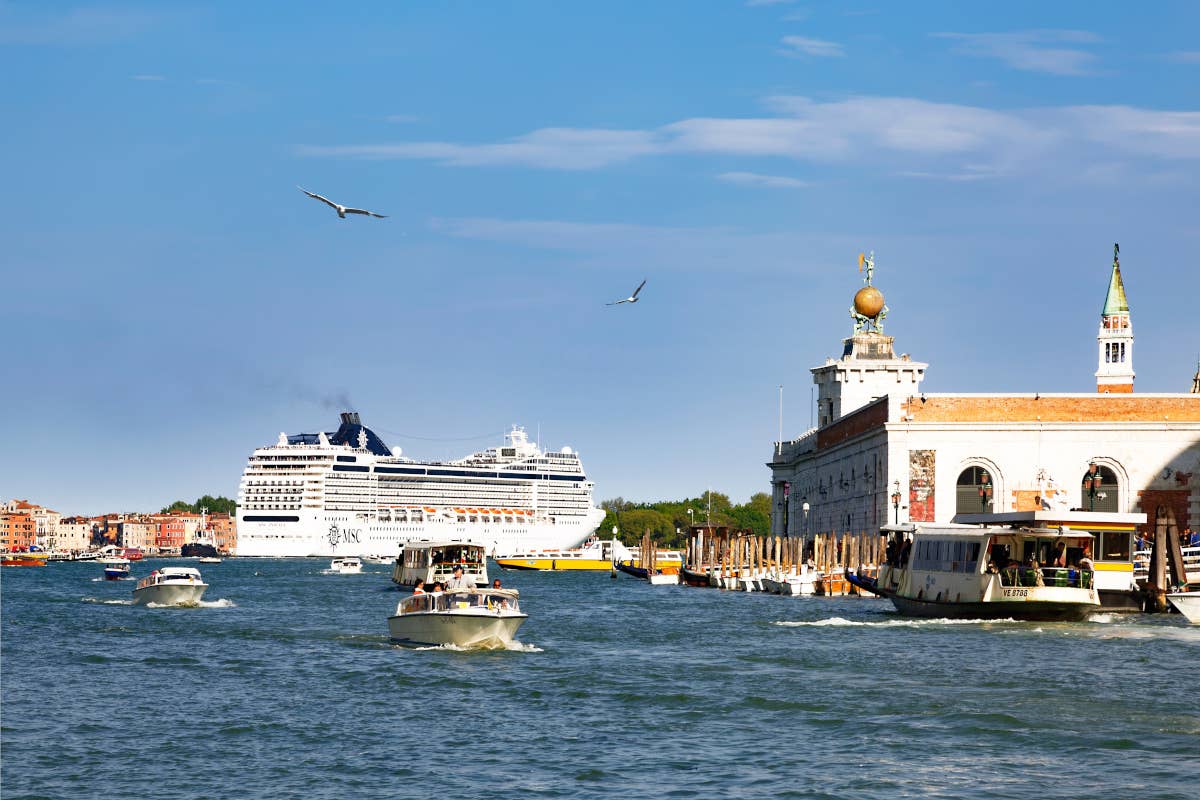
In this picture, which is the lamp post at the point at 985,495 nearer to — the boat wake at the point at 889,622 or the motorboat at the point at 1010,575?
the boat wake at the point at 889,622

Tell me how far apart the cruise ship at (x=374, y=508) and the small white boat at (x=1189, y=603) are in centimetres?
14048

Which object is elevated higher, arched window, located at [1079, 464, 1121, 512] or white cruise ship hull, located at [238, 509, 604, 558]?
arched window, located at [1079, 464, 1121, 512]

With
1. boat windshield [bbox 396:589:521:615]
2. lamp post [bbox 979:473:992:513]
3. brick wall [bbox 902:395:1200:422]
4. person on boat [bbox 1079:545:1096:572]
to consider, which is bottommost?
boat windshield [bbox 396:589:521:615]

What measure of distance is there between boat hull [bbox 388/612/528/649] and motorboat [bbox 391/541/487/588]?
2507 centimetres

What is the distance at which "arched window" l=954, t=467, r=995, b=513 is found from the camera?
81.8m

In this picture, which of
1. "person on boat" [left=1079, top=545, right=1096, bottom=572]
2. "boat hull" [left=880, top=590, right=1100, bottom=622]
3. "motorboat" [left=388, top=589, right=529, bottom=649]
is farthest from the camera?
"person on boat" [left=1079, top=545, right=1096, bottom=572]

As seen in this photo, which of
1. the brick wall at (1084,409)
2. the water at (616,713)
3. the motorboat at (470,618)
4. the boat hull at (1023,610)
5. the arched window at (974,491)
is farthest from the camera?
the brick wall at (1084,409)

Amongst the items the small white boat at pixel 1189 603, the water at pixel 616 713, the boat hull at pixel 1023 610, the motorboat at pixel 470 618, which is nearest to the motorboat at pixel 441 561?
the boat hull at pixel 1023 610

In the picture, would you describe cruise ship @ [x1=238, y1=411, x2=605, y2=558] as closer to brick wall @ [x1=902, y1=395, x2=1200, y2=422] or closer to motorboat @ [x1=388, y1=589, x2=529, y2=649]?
brick wall @ [x1=902, y1=395, x2=1200, y2=422]

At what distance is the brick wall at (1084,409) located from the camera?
82.1 metres

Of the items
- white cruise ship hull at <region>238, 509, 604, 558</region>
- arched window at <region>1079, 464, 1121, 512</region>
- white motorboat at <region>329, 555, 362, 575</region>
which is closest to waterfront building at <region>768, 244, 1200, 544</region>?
arched window at <region>1079, 464, 1121, 512</region>

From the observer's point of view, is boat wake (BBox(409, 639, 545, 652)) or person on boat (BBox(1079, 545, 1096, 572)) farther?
person on boat (BBox(1079, 545, 1096, 572))

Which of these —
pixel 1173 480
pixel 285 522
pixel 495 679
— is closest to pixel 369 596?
pixel 1173 480

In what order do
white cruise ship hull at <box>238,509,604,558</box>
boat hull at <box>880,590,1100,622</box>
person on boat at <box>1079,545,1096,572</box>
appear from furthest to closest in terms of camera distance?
white cruise ship hull at <box>238,509,604,558</box>
person on boat at <box>1079,545,1096,572</box>
boat hull at <box>880,590,1100,622</box>
